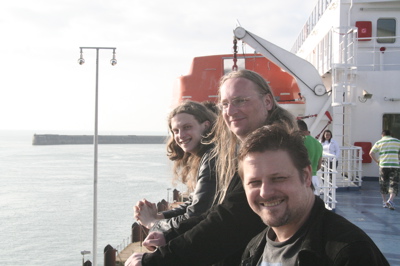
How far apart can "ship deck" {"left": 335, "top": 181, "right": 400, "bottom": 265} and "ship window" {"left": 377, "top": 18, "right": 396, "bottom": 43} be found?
4.21 metres

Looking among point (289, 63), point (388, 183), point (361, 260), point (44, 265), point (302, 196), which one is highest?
point (289, 63)

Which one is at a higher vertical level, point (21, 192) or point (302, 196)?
point (302, 196)

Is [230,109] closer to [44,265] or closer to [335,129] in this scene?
[335,129]

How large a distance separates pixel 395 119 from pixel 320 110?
1846 millimetres

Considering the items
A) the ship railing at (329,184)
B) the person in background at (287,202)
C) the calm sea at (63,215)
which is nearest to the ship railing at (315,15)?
the ship railing at (329,184)

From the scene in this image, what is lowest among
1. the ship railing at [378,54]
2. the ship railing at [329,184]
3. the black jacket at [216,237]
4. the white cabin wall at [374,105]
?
the ship railing at [329,184]

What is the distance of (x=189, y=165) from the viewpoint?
320 centimetres

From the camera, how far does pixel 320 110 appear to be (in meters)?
11.3

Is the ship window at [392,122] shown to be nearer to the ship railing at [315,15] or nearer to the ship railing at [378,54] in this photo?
the ship railing at [378,54]

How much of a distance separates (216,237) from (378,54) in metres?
11.3

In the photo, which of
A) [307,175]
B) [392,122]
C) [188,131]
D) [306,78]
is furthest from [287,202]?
[392,122]

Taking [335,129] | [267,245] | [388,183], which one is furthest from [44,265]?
[267,245]

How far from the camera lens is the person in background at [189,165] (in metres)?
2.40

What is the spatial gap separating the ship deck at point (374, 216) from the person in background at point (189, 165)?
10.3 feet
